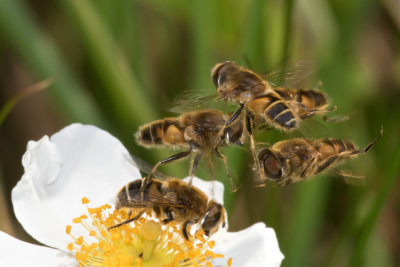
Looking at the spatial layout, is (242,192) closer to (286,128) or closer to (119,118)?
(119,118)

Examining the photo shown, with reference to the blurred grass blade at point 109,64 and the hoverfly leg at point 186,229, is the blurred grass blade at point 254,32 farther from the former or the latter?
the hoverfly leg at point 186,229

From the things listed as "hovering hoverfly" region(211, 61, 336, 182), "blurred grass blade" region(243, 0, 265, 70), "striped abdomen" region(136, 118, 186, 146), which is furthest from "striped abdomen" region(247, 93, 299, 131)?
"blurred grass blade" region(243, 0, 265, 70)

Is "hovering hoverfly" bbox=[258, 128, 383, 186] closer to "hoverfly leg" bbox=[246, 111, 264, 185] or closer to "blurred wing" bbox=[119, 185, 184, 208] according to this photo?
"hoverfly leg" bbox=[246, 111, 264, 185]

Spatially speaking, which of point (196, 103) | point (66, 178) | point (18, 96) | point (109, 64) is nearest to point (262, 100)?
point (196, 103)

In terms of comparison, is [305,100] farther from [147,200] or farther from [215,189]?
[147,200]

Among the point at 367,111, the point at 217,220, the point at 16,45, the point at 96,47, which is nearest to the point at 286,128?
the point at 217,220

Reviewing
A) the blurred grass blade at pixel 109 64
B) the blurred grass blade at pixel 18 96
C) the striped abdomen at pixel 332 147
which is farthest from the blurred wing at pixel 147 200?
the blurred grass blade at pixel 109 64
